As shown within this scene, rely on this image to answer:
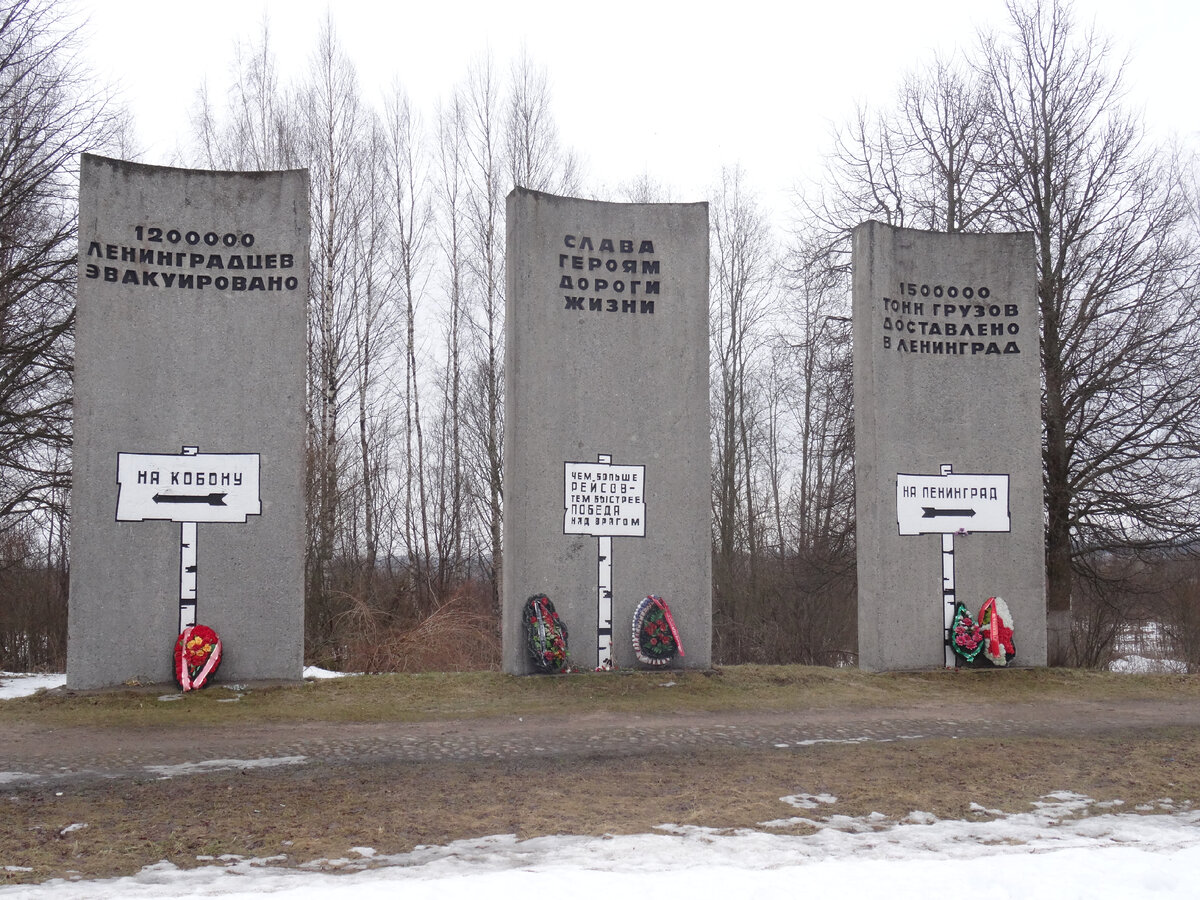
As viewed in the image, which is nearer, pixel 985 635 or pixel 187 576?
pixel 187 576

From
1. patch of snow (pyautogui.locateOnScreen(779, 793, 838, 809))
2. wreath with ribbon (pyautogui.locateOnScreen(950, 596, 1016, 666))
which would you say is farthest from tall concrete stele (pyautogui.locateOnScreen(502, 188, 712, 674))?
patch of snow (pyautogui.locateOnScreen(779, 793, 838, 809))

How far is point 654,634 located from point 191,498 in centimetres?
487

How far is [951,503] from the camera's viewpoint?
1228 cm

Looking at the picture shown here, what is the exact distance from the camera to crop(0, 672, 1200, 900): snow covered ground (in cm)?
461

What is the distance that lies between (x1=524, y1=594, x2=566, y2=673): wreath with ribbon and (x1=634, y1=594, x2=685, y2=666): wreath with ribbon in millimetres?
823

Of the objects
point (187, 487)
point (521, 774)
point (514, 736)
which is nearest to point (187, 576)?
point (187, 487)

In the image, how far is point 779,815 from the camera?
612 cm

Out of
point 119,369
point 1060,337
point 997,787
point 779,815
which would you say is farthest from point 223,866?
point 1060,337

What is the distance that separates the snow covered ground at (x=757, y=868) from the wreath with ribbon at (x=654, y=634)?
5188mm

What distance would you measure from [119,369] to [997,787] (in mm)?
8443

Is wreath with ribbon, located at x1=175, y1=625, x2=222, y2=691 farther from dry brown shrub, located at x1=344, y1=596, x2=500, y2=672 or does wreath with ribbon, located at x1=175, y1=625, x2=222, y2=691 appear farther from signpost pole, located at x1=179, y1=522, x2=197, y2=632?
dry brown shrub, located at x1=344, y1=596, x2=500, y2=672

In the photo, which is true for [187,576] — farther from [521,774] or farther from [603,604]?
[521,774]

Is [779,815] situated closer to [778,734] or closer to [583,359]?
[778,734]

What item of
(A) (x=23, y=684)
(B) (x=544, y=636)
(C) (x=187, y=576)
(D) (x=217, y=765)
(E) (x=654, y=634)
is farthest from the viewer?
(A) (x=23, y=684)
